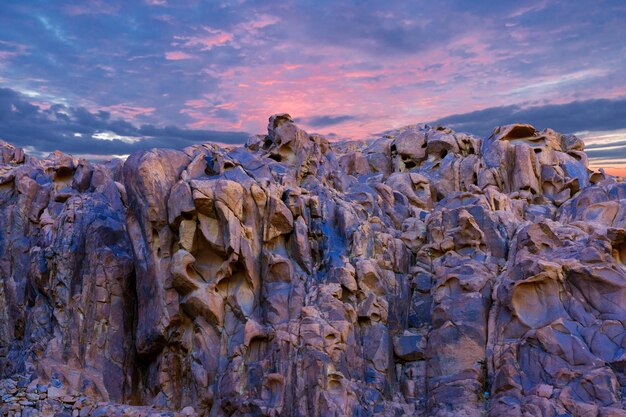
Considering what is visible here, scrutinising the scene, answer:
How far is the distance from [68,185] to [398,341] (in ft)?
101

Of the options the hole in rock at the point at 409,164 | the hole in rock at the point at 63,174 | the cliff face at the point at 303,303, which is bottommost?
the cliff face at the point at 303,303

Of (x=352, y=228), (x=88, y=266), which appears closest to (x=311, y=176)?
(x=352, y=228)

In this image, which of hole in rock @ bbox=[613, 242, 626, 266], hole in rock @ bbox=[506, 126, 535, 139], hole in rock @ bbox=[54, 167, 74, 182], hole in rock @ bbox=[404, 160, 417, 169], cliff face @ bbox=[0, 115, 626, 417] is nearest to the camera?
cliff face @ bbox=[0, 115, 626, 417]

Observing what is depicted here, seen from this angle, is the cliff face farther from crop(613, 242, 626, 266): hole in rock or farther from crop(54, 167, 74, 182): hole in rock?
crop(54, 167, 74, 182): hole in rock

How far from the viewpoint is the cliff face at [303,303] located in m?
29.6

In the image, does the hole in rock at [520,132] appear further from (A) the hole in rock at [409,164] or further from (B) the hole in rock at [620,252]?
(B) the hole in rock at [620,252]

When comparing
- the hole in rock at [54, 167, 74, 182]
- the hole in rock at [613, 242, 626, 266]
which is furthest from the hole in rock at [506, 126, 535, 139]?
the hole in rock at [54, 167, 74, 182]

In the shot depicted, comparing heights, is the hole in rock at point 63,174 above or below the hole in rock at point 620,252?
above

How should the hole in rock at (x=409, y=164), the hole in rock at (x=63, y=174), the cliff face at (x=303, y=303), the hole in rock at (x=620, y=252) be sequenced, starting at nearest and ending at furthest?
1. the cliff face at (x=303, y=303)
2. the hole in rock at (x=620, y=252)
3. the hole in rock at (x=63, y=174)
4. the hole in rock at (x=409, y=164)

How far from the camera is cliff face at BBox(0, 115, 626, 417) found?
29.6 m

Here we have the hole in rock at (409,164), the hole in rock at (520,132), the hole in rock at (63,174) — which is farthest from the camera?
the hole in rock at (409,164)

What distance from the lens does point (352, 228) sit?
118 ft

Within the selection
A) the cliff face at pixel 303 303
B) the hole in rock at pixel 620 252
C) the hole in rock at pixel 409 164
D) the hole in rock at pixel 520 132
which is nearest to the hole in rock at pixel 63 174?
the cliff face at pixel 303 303

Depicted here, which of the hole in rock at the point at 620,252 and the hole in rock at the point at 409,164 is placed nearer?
the hole in rock at the point at 620,252
